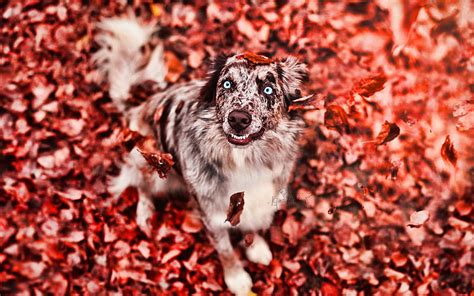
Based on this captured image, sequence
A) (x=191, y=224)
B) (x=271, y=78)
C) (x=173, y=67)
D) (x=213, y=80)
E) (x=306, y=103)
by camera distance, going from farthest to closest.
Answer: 1. (x=173, y=67)
2. (x=191, y=224)
3. (x=306, y=103)
4. (x=213, y=80)
5. (x=271, y=78)

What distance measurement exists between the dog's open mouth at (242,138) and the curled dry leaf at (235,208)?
0.39 meters

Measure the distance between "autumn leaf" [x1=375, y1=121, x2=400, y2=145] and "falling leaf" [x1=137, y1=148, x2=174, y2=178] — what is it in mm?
1420

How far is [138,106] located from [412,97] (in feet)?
6.28

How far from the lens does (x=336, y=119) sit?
2.98 meters

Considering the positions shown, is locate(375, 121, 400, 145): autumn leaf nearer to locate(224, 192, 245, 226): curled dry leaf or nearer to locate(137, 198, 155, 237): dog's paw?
locate(224, 192, 245, 226): curled dry leaf

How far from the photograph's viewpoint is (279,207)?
2.84 metres

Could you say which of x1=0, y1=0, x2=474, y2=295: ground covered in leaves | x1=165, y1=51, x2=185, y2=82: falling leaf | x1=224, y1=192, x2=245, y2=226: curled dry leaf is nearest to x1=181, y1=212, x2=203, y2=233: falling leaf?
x1=0, y1=0, x2=474, y2=295: ground covered in leaves

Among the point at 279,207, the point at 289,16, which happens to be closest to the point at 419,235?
the point at 279,207

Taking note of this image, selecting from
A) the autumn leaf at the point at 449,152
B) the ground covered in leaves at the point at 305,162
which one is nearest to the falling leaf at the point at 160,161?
the ground covered in leaves at the point at 305,162

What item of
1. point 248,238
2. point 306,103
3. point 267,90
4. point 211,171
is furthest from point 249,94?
point 248,238

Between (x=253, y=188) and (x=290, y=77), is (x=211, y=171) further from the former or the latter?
(x=290, y=77)

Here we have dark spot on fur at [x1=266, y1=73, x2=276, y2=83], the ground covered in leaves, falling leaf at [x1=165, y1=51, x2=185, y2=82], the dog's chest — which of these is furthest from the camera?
falling leaf at [x1=165, y1=51, x2=185, y2=82]

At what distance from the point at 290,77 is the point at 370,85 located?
0.84 metres

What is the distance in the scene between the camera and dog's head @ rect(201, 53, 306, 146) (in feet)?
7.27
